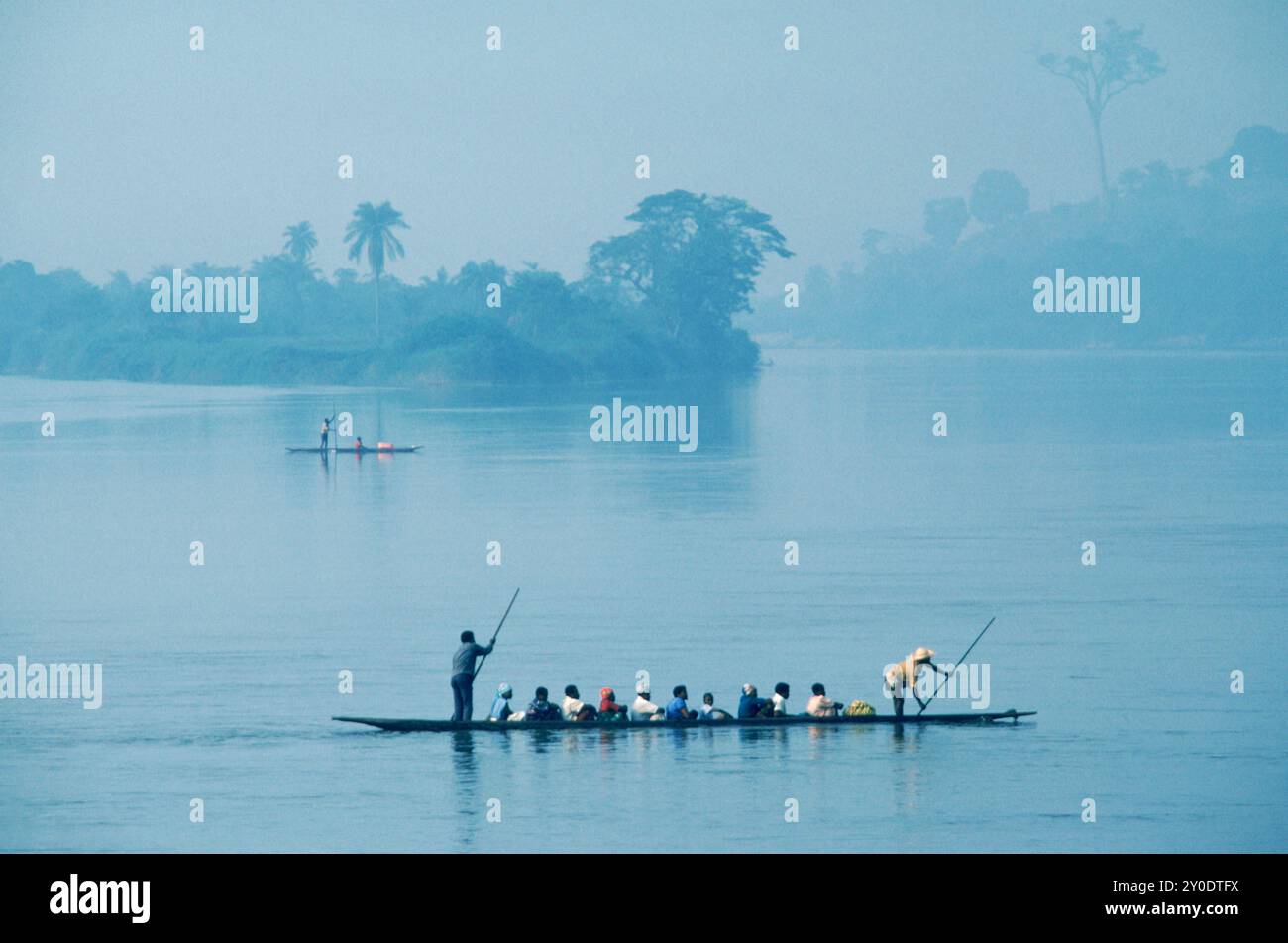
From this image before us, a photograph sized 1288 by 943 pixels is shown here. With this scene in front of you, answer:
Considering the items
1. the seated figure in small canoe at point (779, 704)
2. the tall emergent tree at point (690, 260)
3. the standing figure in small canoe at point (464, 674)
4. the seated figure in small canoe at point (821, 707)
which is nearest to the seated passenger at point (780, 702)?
the seated figure in small canoe at point (779, 704)

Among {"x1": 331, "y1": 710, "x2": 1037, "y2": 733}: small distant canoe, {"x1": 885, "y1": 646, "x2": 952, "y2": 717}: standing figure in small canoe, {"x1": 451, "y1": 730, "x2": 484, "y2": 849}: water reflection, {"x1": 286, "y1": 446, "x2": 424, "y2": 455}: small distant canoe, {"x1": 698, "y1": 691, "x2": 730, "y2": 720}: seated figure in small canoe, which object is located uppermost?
{"x1": 286, "y1": 446, "x2": 424, "y2": 455}: small distant canoe

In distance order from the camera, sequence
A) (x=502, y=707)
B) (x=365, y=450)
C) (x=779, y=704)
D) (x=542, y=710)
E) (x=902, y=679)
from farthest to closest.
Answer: (x=365, y=450), (x=902, y=679), (x=779, y=704), (x=502, y=707), (x=542, y=710)

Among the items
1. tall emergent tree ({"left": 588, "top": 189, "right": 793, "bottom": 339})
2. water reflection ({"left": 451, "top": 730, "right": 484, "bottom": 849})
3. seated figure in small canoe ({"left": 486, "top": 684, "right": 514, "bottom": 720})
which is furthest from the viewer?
tall emergent tree ({"left": 588, "top": 189, "right": 793, "bottom": 339})

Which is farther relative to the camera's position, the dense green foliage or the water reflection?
the dense green foliage

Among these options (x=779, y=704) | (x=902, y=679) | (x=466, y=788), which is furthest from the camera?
(x=902, y=679)

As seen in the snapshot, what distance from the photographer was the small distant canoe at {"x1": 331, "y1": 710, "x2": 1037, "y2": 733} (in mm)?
28109

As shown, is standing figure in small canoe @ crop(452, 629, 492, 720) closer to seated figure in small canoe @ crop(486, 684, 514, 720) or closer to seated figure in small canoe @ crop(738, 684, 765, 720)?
seated figure in small canoe @ crop(486, 684, 514, 720)

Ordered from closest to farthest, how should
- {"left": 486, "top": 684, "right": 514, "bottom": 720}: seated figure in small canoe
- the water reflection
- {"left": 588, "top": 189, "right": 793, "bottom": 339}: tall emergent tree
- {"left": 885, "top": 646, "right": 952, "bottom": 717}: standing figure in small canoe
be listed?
the water reflection → {"left": 486, "top": 684, "right": 514, "bottom": 720}: seated figure in small canoe → {"left": 885, "top": 646, "right": 952, "bottom": 717}: standing figure in small canoe → {"left": 588, "top": 189, "right": 793, "bottom": 339}: tall emergent tree

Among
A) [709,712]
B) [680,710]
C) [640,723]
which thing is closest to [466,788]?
[640,723]

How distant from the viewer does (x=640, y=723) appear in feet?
92.5

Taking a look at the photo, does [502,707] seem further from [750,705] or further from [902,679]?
[902,679]

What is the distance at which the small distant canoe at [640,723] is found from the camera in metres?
28.1

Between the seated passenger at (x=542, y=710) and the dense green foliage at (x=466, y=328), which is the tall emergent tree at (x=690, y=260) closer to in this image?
the dense green foliage at (x=466, y=328)

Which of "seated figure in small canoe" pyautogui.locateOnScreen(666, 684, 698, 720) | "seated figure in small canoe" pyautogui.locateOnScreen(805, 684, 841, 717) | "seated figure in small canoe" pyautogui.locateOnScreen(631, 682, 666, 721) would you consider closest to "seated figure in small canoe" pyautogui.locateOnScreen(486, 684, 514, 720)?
"seated figure in small canoe" pyautogui.locateOnScreen(631, 682, 666, 721)
